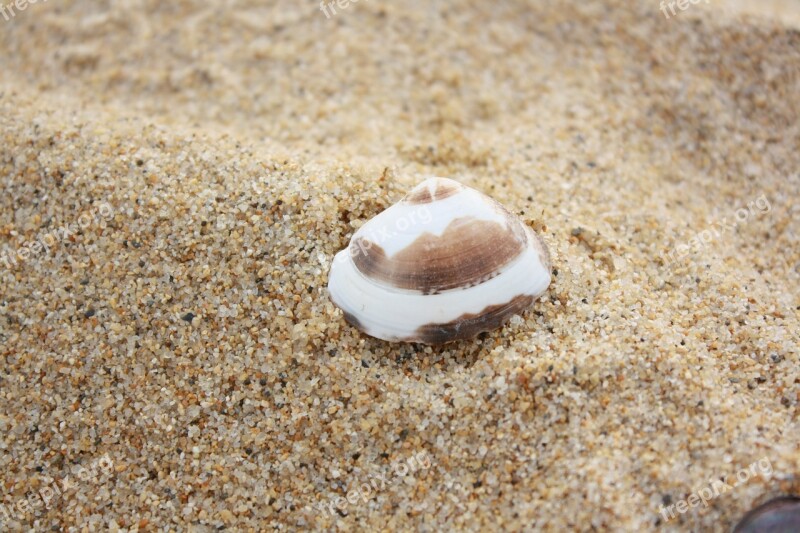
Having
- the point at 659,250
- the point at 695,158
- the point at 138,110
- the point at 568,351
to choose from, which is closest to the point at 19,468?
the point at 138,110

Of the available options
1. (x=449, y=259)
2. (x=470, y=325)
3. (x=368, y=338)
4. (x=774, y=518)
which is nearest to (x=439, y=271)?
(x=449, y=259)

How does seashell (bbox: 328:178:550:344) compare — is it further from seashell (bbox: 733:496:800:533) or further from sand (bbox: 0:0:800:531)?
seashell (bbox: 733:496:800:533)

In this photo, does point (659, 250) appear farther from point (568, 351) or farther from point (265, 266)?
point (265, 266)

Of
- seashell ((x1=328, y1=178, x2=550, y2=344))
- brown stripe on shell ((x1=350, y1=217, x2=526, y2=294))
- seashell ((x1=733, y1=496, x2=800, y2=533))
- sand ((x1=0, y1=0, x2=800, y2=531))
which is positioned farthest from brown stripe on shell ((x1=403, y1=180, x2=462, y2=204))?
seashell ((x1=733, y1=496, x2=800, y2=533))

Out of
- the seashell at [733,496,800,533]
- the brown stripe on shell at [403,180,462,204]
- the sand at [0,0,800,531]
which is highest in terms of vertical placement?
the brown stripe on shell at [403,180,462,204]

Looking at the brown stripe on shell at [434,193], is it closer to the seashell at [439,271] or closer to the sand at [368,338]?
the seashell at [439,271]

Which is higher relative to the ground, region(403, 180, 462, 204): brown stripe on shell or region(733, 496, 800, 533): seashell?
region(403, 180, 462, 204): brown stripe on shell

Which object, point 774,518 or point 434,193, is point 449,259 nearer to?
point 434,193
